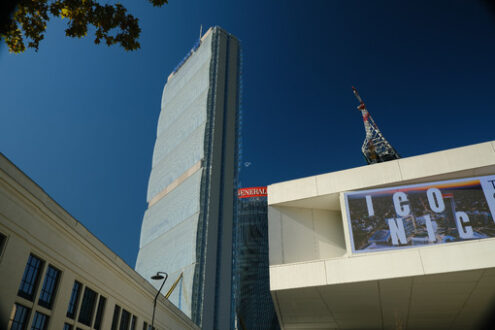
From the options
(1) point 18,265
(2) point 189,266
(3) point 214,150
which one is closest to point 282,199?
(1) point 18,265

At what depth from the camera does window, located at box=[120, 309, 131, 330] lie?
1919 cm

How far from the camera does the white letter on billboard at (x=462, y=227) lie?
18.7 metres

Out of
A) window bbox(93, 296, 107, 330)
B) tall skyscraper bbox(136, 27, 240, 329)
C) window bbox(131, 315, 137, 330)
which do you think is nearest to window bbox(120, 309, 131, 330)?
window bbox(131, 315, 137, 330)

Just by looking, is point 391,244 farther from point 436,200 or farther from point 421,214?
point 436,200

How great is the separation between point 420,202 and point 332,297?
22.4ft

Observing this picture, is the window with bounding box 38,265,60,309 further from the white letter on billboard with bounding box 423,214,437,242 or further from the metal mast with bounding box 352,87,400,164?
the metal mast with bounding box 352,87,400,164

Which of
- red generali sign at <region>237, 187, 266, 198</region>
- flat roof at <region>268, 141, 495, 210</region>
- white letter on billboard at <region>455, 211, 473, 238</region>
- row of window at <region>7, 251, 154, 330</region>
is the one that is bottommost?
row of window at <region>7, 251, 154, 330</region>

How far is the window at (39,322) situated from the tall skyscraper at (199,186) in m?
69.7

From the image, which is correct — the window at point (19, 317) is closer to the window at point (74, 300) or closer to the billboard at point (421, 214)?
the window at point (74, 300)

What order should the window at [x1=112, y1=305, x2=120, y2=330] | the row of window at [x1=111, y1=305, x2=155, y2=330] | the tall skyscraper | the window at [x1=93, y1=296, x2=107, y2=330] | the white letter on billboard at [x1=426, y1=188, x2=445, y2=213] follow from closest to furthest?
the window at [x1=93, y1=296, x2=107, y2=330] → the window at [x1=112, y1=305, x2=120, y2=330] → the row of window at [x1=111, y1=305, x2=155, y2=330] → the white letter on billboard at [x1=426, y1=188, x2=445, y2=213] → the tall skyscraper

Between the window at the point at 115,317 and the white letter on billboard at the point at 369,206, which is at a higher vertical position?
the white letter on billboard at the point at 369,206

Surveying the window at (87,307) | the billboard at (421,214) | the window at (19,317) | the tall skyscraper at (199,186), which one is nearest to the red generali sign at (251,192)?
the tall skyscraper at (199,186)

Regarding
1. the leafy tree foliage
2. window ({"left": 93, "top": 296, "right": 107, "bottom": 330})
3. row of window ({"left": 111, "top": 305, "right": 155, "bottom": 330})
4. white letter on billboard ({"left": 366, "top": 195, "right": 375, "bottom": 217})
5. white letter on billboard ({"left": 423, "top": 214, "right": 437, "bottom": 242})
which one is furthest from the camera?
white letter on billboard ({"left": 366, "top": 195, "right": 375, "bottom": 217})

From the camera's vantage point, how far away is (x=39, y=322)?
1380 cm
